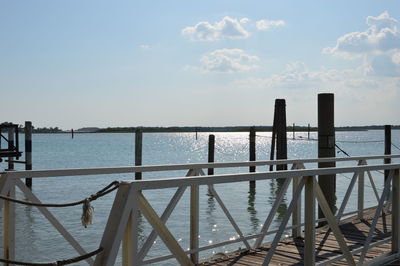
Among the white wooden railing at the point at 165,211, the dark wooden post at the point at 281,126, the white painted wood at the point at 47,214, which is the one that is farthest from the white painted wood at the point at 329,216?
the dark wooden post at the point at 281,126

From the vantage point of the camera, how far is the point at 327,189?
26.6 feet

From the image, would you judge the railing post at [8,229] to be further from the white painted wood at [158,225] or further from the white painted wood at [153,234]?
the white painted wood at [158,225]

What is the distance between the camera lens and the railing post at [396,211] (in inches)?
197

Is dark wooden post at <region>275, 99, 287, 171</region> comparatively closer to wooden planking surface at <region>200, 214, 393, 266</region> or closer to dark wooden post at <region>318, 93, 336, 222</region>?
dark wooden post at <region>318, 93, 336, 222</region>

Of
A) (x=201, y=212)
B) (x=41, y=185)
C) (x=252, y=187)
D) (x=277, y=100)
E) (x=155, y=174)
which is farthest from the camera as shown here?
(x=155, y=174)

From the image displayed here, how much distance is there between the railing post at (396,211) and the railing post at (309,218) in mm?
1436

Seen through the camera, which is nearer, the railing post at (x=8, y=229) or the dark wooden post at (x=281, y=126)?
the railing post at (x=8, y=229)

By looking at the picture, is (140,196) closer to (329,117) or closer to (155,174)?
(329,117)

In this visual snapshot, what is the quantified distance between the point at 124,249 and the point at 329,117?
20.3 feet

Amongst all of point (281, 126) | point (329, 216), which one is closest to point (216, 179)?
point (329, 216)

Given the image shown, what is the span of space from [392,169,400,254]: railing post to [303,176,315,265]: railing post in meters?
1.44

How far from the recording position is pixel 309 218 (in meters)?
4.04

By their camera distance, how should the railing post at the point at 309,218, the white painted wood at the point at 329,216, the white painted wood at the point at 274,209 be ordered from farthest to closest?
the white painted wood at the point at 274,209 < the white painted wood at the point at 329,216 < the railing post at the point at 309,218

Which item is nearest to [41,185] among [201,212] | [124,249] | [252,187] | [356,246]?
[252,187]
